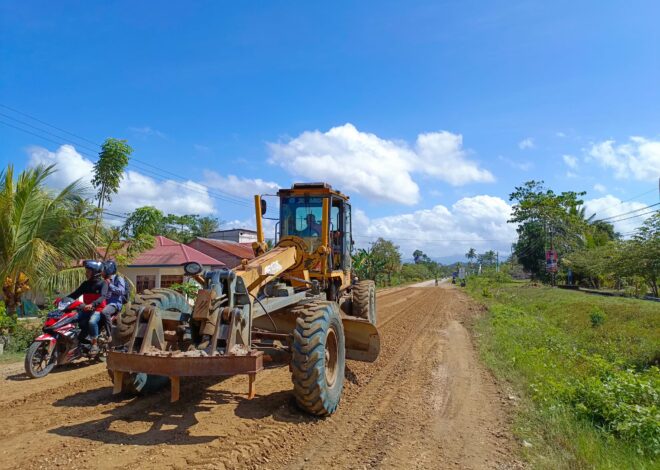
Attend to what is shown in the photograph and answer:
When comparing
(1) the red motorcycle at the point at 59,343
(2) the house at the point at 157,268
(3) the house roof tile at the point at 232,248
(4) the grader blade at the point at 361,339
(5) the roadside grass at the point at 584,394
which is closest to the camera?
(5) the roadside grass at the point at 584,394

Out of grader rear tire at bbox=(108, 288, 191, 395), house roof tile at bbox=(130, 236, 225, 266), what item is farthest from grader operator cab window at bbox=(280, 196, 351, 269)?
house roof tile at bbox=(130, 236, 225, 266)

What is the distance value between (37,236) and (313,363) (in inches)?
317

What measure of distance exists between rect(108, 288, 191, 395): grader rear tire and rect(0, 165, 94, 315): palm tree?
5.05 m

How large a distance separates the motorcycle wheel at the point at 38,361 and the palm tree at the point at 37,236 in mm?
2988

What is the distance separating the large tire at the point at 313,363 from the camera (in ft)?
16.1

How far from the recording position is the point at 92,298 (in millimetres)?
7859

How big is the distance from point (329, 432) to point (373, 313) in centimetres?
521

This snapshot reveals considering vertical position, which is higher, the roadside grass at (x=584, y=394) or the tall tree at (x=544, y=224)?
the tall tree at (x=544, y=224)

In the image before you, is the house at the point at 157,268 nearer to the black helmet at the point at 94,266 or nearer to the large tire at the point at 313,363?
the black helmet at the point at 94,266

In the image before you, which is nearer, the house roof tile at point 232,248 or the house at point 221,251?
the house at point 221,251

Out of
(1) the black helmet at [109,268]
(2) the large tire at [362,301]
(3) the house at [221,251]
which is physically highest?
(3) the house at [221,251]

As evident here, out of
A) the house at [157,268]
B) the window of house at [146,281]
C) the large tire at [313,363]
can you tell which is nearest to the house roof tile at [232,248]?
the house at [157,268]

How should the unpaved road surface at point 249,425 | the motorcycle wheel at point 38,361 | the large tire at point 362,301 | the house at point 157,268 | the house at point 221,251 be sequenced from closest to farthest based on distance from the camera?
the unpaved road surface at point 249,425
the motorcycle wheel at point 38,361
the large tire at point 362,301
the house at point 157,268
the house at point 221,251

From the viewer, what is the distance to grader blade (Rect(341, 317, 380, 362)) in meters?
6.60
